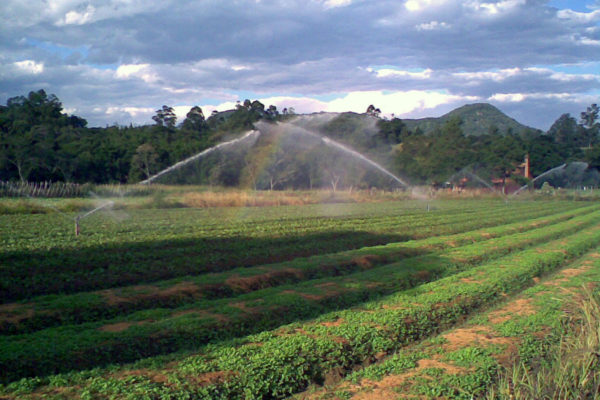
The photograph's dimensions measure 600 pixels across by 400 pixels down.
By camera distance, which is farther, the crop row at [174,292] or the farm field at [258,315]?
the crop row at [174,292]

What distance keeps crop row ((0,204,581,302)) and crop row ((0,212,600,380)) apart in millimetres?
3575

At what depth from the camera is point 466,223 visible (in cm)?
2988

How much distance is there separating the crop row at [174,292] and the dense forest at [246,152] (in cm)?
2434

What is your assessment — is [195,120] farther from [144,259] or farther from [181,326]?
[181,326]

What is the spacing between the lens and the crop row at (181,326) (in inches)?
281

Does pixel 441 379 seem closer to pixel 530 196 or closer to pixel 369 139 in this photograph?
pixel 369 139

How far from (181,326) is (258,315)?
1.46 meters

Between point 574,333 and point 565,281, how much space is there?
201 inches

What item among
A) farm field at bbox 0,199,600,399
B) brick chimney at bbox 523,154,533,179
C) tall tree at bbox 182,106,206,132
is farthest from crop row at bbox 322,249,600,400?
brick chimney at bbox 523,154,533,179

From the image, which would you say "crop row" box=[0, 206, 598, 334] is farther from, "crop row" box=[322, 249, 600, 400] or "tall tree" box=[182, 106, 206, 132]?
"tall tree" box=[182, 106, 206, 132]

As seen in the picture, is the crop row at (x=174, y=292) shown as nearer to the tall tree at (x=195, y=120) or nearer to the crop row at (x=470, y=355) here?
the crop row at (x=470, y=355)

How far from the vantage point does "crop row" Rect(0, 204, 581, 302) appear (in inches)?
482

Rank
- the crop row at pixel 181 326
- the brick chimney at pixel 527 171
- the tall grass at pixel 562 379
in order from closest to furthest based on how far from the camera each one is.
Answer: the tall grass at pixel 562 379
the crop row at pixel 181 326
the brick chimney at pixel 527 171

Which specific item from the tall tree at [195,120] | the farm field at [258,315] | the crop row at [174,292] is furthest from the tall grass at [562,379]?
the tall tree at [195,120]
